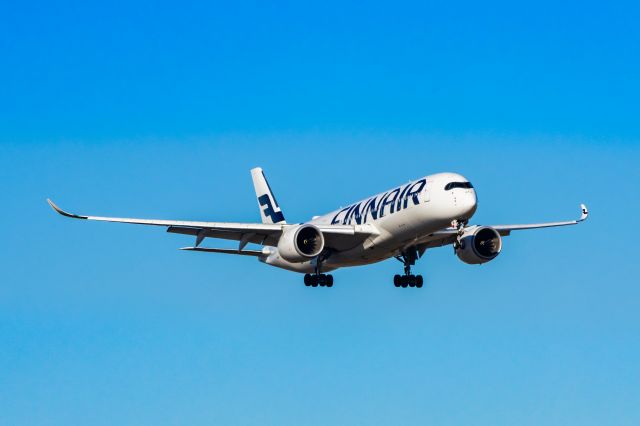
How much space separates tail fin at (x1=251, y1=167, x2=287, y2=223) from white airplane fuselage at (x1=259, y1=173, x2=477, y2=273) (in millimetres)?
7659

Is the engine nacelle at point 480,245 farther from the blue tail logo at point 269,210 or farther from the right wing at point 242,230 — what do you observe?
the blue tail logo at point 269,210

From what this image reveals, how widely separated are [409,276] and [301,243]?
6.92 metres

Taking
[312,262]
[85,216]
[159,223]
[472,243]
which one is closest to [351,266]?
[312,262]

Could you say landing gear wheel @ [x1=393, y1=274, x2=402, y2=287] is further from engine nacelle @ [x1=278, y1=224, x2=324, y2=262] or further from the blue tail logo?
the blue tail logo

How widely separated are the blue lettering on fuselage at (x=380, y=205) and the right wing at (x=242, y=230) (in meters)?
0.83

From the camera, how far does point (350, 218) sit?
2019 inches

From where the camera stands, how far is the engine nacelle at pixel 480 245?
164ft

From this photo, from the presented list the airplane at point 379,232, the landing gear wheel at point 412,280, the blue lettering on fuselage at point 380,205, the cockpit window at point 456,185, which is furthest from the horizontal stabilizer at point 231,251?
the cockpit window at point 456,185

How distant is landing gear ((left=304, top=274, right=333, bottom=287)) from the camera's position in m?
53.1

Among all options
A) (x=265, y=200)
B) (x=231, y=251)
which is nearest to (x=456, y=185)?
(x=231, y=251)

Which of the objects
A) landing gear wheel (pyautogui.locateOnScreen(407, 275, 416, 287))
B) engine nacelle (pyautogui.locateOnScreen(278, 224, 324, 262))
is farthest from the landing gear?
engine nacelle (pyautogui.locateOnScreen(278, 224, 324, 262))

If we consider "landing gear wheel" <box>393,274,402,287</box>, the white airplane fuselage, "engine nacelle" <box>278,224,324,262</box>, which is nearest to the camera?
the white airplane fuselage

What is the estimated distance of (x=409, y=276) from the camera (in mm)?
53281

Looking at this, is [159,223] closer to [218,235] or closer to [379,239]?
[218,235]
